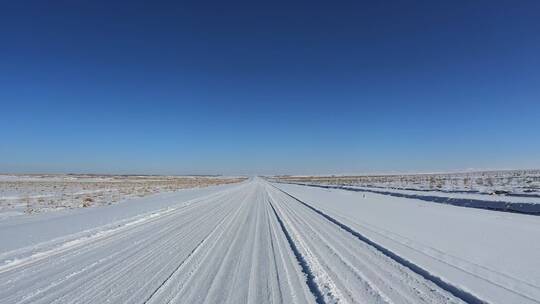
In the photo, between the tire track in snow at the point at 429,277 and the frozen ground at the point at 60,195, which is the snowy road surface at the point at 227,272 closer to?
the tire track in snow at the point at 429,277

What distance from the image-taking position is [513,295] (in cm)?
455

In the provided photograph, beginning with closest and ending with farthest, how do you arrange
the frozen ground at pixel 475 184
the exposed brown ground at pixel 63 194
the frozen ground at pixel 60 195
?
1. the frozen ground at pixel 60 195
2. the exposed brown ground at pixel 63 194
3. the frozen ground at pixel 475 184

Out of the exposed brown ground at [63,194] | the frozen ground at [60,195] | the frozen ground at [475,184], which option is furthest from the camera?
the frozen ground at [475,184]

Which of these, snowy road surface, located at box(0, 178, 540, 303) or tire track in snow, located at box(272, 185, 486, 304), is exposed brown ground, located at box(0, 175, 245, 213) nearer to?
snowy road surface, located at box(0, 178, 540, 303)

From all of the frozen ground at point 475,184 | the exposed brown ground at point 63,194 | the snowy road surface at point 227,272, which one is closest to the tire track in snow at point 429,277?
the snowy road surface at point 227,272

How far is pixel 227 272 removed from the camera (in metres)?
5.83

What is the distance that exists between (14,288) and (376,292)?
5.06 m

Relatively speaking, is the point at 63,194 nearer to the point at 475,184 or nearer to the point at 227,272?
the point at 227,272

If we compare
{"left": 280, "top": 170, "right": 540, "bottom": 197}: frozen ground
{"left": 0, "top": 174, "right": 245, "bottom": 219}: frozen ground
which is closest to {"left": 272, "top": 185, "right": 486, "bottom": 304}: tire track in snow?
{"left": 0, "top": 174, "right": 245, "bottom": 219}: frozen ground

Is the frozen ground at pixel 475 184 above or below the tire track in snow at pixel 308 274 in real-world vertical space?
above

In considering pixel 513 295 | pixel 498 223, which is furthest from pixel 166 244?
pixel 498 223

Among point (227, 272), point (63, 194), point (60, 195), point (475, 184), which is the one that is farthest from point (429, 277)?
point (475, 184)

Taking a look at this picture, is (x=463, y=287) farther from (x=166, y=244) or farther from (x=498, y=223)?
(x=498, y=223)

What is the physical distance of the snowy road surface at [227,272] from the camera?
4590mm
